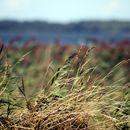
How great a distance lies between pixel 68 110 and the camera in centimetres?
473

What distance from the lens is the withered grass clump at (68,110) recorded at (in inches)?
182

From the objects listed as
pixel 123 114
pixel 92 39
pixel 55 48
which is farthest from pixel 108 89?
pixel 92 39

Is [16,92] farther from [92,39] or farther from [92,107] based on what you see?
[92,39]

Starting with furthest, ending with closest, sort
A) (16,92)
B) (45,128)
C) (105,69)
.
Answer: (105,69) < (16,92) < (45,128)

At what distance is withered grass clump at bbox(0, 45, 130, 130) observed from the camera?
4.62 meters

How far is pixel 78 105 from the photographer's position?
4727 mm

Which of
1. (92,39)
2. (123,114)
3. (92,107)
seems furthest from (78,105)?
(92,39)

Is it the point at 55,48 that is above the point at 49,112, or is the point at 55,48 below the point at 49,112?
below

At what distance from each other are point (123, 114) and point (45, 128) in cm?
74

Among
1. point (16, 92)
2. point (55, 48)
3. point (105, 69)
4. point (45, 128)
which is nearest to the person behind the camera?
point (45, 128)

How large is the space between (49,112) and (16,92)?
55cm

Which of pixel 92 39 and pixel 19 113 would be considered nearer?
pixel 19 113

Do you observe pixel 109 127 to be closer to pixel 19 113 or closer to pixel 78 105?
pixel 78 105

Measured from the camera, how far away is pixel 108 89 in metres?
5.22
